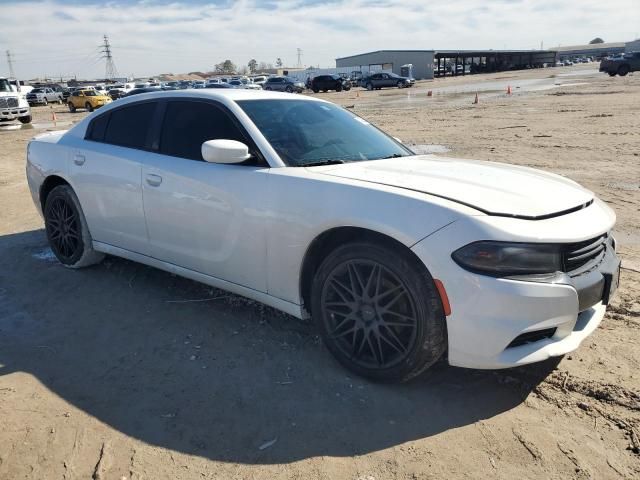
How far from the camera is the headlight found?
2.53 meters

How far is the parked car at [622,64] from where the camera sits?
43750mm

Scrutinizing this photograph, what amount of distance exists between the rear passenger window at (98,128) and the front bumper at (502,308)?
330cm

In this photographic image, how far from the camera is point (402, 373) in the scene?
9.52 feet

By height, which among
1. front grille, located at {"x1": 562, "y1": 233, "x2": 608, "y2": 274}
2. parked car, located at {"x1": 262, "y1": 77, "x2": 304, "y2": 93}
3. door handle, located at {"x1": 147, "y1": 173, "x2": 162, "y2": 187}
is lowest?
parked car, located at {"x1": 262, "y1": 77, "x2": 304, "y2": 93}

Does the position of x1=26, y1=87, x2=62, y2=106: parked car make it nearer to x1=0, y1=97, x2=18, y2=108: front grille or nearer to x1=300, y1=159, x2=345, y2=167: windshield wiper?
x1=0, y1=97, x2=18, y2=108: front grille

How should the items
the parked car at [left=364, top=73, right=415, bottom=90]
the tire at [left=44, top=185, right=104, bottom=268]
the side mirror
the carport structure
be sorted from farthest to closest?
1. the carport structure
2. the parked car at [left=364, top=73, right=415, bottom=90]
3. the tire at [left=44, top=185, right=104, bottom=268]
4. the side mirror

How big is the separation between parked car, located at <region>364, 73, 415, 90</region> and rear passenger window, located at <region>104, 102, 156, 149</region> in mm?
47204

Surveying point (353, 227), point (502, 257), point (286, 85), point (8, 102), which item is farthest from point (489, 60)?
point (502, 257)

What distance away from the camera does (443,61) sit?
98938 mm

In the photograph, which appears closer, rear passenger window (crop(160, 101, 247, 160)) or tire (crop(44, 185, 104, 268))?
rear passenger window (crop(160, 101, 247, 160))

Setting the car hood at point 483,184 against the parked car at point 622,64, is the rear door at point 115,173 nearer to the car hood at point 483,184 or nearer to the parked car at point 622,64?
the car hood at point 483,184

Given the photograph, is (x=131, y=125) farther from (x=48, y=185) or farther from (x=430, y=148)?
(x=430, y=148)

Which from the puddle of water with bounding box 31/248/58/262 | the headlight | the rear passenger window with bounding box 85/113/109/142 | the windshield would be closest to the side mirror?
the windshield

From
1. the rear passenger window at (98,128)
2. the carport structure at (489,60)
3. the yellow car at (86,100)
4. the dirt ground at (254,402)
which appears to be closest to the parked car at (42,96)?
the yellow car at (86,100)
